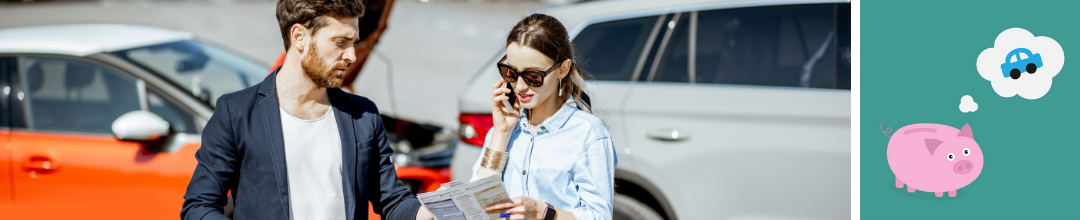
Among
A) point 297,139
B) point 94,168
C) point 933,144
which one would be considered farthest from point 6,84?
point 933,144

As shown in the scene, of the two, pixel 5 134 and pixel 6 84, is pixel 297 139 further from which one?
pixel 6 84

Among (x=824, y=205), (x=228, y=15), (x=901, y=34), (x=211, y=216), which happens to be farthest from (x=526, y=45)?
(x=228, y=15)

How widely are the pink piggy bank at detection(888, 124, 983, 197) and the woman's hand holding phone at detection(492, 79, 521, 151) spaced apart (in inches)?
82.3

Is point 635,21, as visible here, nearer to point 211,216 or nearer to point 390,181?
point 390,181

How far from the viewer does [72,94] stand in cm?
350

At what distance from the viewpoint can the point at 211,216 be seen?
1748 millimetres

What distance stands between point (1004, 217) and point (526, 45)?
254 cm

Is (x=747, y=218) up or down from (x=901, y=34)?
down

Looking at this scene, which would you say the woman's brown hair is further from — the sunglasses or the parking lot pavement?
the parking lot pavement

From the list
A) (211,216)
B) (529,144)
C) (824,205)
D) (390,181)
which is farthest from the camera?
(824,205)

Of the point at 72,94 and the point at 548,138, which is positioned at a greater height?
the point at 72,94

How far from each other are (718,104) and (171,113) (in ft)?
8.07

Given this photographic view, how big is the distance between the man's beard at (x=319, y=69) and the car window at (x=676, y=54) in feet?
5.15

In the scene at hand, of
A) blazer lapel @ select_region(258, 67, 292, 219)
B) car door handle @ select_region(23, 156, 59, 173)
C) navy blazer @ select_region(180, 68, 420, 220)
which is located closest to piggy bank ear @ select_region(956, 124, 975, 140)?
navy blazer @ select_region(180, 68, 420, 220)
